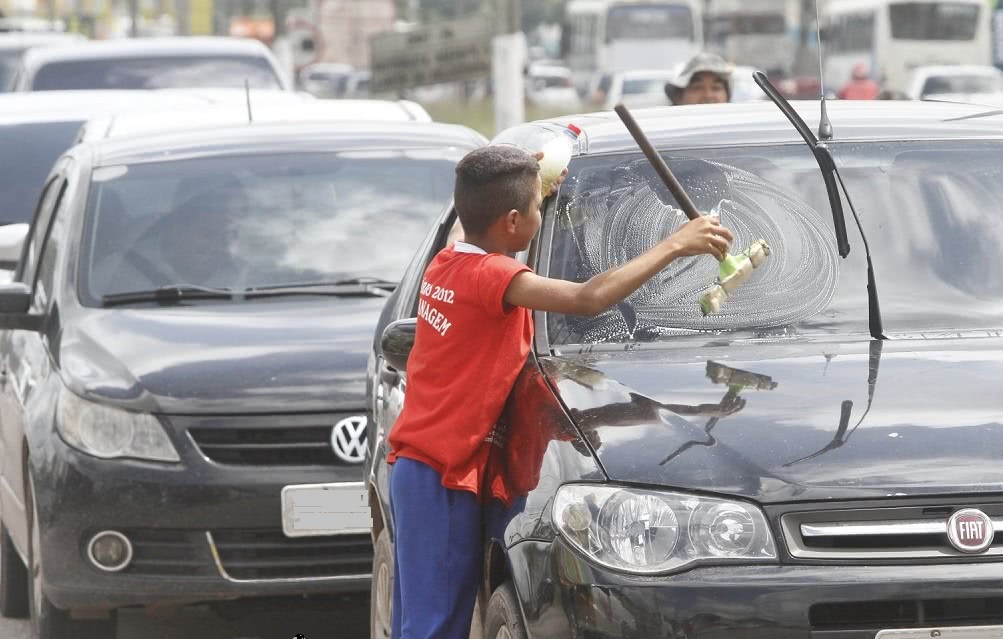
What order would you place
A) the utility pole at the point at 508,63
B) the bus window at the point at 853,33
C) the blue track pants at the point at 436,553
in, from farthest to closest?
1. the bus window at the point at 853,33
2. the utility pole at the point at 508,63
3. the blue track pants at the point at 436,553

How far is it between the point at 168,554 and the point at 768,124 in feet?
7.50

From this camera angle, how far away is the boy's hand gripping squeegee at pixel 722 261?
4195 mm

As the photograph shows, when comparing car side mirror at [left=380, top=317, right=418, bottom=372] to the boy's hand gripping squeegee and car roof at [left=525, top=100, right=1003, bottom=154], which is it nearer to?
car roof at [left=525, top=100, right=1003, bottom=154]

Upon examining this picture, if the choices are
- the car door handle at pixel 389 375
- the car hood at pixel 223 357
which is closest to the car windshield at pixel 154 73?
the car hood at pixel 223 357

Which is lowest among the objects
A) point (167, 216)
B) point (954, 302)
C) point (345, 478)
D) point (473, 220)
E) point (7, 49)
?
point (7, 49)

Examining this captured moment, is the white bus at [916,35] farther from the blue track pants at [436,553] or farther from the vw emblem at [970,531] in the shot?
the vw emblem at [970,531]

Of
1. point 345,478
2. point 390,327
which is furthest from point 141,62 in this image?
point 390,327

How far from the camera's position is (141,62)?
52.6 ft

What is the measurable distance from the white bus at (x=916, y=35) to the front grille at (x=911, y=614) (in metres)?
43.4

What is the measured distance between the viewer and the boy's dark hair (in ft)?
13.8

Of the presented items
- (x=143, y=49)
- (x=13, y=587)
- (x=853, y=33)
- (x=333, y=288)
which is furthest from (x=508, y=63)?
(x=853, y=33)

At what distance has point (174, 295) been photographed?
Result: 6977 mm

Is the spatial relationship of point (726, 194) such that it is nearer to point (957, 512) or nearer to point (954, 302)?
point (954, 302)

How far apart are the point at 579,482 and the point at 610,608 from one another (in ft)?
0.86
